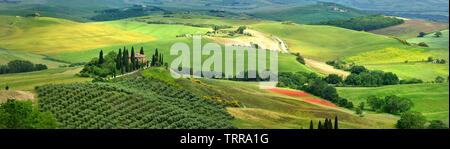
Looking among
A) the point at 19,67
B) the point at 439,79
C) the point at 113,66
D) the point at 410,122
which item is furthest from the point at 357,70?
the point at 410,122

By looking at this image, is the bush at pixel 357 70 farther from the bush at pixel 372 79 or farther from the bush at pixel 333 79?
the bush at pixel 333 79

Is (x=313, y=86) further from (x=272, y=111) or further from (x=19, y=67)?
(x=19, y=67)

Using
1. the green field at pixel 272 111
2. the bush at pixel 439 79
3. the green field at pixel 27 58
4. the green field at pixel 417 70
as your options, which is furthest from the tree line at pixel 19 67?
the bush at pixel 439 79

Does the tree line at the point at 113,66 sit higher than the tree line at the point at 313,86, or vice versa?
the tree line at the point at 113,66

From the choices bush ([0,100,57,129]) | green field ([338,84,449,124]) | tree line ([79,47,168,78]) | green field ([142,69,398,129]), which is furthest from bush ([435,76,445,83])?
bush ([0,100,57,129])

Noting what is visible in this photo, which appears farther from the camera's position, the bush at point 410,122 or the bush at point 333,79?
the bush at point 333,79

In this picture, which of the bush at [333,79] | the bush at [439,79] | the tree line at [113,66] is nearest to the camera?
the tree line at [113,66]
